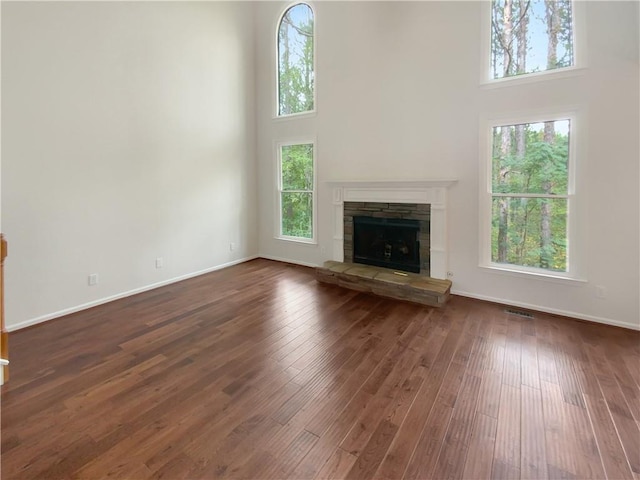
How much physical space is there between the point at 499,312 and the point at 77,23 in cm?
563

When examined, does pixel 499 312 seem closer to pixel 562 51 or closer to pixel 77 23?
pixel 562 51

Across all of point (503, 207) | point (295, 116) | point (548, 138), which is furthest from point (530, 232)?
point (295, 116)

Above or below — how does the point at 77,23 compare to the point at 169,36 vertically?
Answer: below

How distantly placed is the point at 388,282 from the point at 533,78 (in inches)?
109

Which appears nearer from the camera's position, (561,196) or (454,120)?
(561,196)

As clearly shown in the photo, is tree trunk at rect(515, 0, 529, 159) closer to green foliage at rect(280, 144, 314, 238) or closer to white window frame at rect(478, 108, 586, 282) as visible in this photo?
white window frame at rect(478, 108, 586, 282)

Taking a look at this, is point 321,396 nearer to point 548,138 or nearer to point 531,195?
point 531,195

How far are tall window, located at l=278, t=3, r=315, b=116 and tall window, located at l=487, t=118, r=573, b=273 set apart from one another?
10.0 feet

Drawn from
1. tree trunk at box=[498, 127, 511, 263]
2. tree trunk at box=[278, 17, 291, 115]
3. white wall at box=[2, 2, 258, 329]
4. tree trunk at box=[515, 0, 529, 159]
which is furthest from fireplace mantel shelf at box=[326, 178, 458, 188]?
white wall at box=[2, 2, 258, 329]

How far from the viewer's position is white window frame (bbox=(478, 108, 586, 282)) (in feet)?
10.5

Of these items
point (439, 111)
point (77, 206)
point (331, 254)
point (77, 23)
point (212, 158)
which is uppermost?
point (77, 23)

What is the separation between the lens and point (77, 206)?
11.6 feet

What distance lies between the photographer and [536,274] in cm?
349

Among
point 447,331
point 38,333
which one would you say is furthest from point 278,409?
point 38,333
